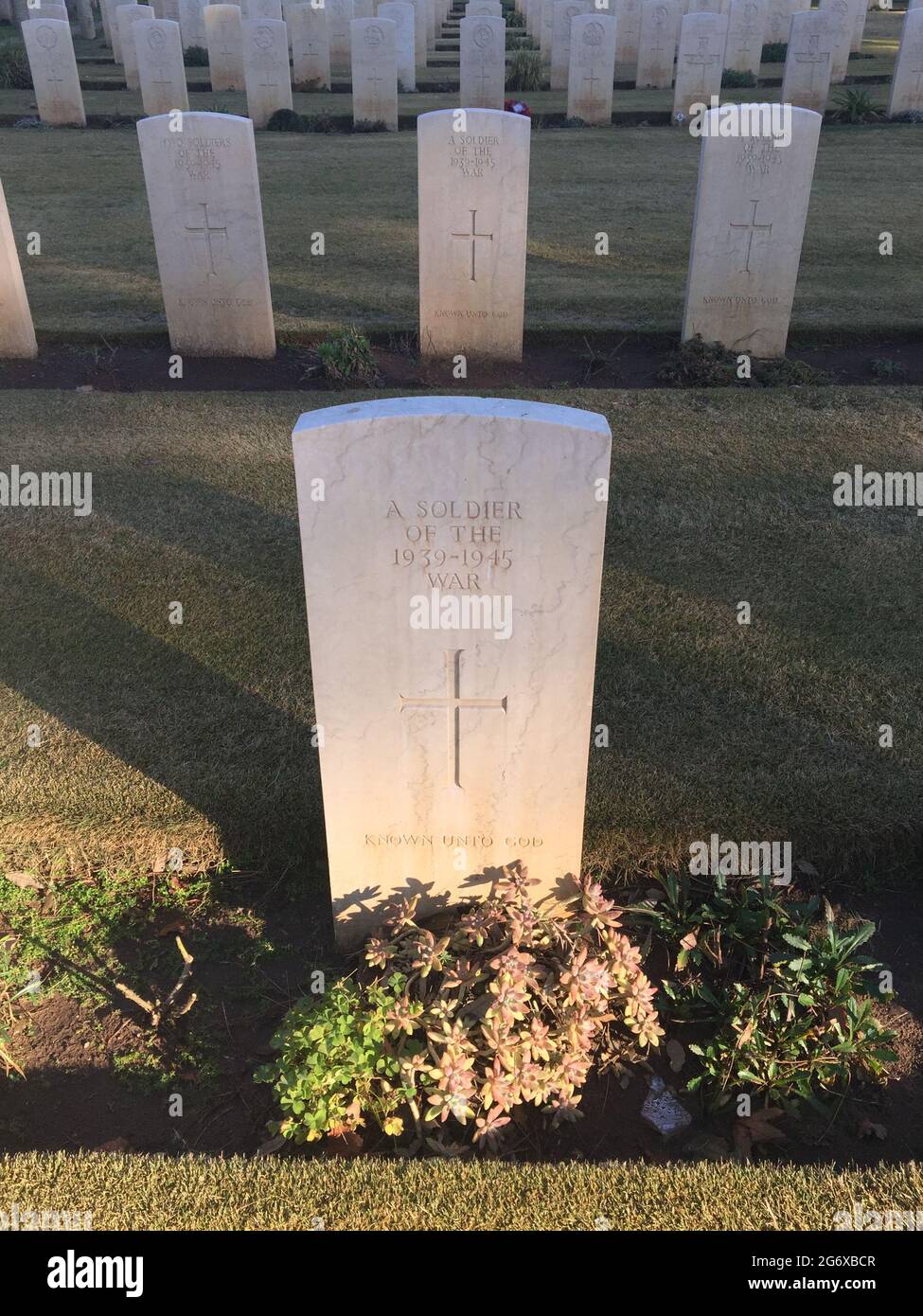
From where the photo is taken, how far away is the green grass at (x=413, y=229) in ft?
26.0

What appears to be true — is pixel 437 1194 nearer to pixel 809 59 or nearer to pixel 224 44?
pixel 809 59

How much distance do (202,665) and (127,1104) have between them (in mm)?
1926

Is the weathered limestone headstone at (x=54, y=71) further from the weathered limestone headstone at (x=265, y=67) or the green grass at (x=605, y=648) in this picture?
the green grass at (x=605, y=648)

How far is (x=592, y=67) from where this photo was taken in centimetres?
1444

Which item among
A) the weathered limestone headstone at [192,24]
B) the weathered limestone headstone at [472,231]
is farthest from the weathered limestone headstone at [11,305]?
the weathered limestone headstone at [192,24]

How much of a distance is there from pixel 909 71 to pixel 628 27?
6.18 metres

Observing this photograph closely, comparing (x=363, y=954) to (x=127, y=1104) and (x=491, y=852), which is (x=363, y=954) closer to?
(x=491, y=852)

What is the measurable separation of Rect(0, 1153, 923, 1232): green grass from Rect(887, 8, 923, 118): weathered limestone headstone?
16128 millimetres

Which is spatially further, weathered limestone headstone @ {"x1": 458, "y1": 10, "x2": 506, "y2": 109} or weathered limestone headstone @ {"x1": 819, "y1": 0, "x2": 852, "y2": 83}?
weathered limestone headstone @ {"x1": 819, "y1": 0, "x2": 852, "y2": 83}

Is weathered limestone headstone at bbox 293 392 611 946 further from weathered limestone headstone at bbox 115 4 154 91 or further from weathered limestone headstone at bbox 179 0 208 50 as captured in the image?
weathered limestone headstone at bbox 179 0 208 50

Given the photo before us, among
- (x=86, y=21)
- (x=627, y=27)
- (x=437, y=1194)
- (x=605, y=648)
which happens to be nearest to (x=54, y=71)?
(x=627, y=27)

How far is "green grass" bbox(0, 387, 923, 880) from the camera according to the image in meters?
3.44
